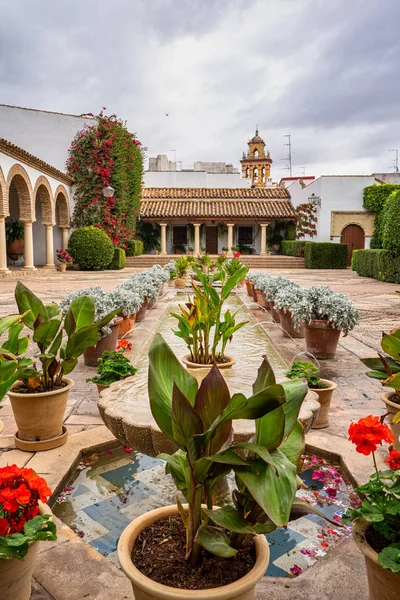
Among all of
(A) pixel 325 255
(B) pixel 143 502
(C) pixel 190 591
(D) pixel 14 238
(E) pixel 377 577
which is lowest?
(B) pixel 143 502

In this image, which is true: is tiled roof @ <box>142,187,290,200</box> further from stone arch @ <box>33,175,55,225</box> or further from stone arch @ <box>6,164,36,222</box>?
stone arch @ <box>6,164,36,222</box>

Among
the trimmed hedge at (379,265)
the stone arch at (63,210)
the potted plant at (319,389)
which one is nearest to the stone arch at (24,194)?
the stone arch at (63,210)

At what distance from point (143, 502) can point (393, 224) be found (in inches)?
517

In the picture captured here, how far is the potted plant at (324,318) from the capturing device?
15.8 ft

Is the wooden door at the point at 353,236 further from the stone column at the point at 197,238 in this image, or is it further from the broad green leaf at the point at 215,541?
the broad green leaf at the point at 215,541

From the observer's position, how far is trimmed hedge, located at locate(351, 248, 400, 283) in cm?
1462

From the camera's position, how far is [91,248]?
768 inches

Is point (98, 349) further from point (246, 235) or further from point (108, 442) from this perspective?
point (246, 235)

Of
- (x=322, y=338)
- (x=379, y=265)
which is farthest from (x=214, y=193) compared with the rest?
(x=322, y=338)

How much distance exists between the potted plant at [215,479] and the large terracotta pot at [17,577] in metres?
0.39

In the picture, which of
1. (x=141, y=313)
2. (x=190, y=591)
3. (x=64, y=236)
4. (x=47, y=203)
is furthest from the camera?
(x=64, y=236)

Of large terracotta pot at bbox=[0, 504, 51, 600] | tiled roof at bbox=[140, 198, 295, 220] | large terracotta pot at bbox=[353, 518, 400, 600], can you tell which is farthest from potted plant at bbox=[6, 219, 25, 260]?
large terracotta pot at bbox=[353, 518, 400, 600]

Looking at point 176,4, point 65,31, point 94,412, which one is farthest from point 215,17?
point 94,412

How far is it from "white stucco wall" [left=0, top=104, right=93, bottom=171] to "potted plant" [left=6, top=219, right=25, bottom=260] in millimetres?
4104
